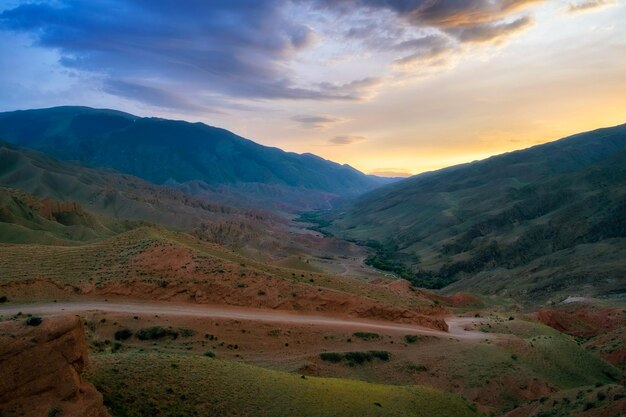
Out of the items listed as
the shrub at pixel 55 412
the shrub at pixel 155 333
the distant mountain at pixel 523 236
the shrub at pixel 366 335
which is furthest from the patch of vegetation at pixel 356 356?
the distant mountain at pixel 523 236

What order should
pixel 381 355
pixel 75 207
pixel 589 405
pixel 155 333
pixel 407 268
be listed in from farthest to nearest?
1. pixel 407 268
2. pixel 75 207
3. pixel 381 355
4. pixel 155 333
5. pixel 589 405

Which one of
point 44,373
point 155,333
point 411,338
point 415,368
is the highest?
point 44,373

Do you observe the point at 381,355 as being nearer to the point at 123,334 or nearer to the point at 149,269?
the point at 123,334

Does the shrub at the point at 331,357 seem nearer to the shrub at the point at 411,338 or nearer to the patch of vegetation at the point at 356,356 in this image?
the patch of vegetation at the point at 356,356

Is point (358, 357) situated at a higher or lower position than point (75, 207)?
lower

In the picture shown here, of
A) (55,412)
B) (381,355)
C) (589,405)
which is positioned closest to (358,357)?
(381,355)

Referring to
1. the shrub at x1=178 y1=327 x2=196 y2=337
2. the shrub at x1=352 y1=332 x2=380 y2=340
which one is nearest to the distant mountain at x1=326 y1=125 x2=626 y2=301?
the shrub at x1=352 y1=332 x2=380 y2=340

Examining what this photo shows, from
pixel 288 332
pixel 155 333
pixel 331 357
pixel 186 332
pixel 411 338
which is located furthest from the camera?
pixel 411 338
